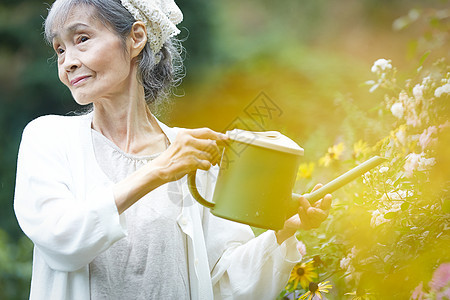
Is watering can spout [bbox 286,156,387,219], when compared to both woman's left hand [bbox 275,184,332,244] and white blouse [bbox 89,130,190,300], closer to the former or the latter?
woman's left hand [bbox 275,184,332,244]

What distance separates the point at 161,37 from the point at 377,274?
891 mm

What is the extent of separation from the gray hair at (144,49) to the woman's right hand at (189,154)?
0.47 m

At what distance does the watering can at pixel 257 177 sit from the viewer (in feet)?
4.22

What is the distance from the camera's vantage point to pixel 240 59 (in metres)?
5.13

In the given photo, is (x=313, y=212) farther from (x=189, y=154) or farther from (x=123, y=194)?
(x=123, y=194)

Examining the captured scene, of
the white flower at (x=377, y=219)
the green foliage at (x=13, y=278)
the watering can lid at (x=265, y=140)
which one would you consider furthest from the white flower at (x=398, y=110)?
the green foliage at (x=13, y=278)

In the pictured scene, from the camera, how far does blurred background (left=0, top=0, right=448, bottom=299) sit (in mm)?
4566

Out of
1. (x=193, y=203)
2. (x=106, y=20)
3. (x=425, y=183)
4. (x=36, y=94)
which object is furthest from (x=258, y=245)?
(x=36, y=94)

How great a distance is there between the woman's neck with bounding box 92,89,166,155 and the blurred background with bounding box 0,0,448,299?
2396mm

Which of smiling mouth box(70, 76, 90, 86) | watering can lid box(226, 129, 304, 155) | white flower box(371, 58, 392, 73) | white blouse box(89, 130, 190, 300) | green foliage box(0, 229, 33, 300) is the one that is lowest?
green foliage box(0, 229, 33, 300)

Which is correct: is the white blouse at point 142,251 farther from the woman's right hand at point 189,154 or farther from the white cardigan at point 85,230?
the woman's right hand at point 189,154

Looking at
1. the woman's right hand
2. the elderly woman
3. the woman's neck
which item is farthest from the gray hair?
the woman's right hand

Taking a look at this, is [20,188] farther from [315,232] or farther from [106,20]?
[315,232]

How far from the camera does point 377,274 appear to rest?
4.72 ft
